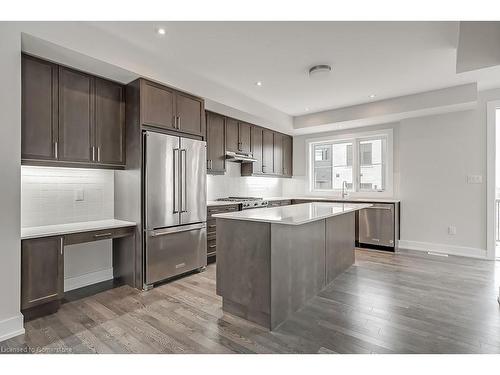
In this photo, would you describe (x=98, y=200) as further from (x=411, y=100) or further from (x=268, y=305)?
(x=411, y=100)

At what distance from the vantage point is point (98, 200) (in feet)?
11.1

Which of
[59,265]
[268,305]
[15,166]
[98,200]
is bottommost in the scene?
[268,305]

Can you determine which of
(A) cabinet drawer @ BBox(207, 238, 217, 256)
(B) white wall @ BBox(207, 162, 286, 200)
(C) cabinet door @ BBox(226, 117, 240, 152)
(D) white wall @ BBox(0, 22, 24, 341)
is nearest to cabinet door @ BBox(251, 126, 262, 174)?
(B) white wall @ BBox(207, 162, 286, 200)

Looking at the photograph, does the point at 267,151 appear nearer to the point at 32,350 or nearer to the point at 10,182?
the point at 10,182

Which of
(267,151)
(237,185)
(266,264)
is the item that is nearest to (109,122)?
(266,264)

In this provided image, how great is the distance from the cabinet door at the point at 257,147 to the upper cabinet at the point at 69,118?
269 cm

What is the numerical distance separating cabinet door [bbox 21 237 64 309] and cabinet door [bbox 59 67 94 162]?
88 cm

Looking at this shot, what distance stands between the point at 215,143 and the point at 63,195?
2.28 metres

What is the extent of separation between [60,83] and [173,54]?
47.2 inches

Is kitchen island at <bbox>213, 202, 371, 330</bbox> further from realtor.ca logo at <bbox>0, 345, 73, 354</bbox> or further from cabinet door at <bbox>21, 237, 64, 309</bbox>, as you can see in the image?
cabinet door at <bbox>21, 237, 64, 309</bbox>

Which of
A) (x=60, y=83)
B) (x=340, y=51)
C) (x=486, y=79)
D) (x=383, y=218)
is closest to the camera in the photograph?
(x=60, y=83)

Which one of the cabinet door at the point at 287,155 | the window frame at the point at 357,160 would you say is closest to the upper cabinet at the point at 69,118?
the cabinet door at the point at 287,155

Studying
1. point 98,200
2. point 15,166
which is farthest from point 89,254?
point 15,166

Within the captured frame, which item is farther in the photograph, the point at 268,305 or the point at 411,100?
the point at 411,100
